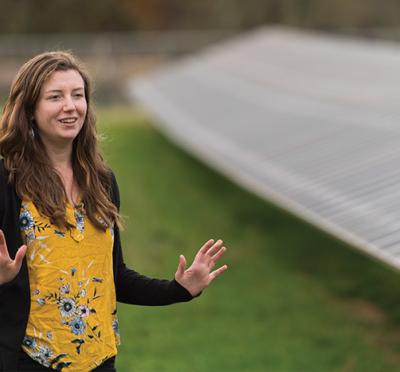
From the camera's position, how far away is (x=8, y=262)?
3.53 meters

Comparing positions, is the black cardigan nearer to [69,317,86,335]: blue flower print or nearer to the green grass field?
[69,317,86,335]: blue flower print

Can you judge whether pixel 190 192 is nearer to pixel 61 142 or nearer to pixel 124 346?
pixel 124 346

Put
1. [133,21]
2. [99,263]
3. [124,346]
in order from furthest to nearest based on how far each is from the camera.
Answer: [133,21], [124,346], [99,263]

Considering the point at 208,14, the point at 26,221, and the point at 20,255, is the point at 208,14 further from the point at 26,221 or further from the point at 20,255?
the point at 20,255

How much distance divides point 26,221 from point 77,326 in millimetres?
423

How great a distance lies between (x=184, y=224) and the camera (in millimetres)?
15984

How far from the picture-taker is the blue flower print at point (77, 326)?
375 centimetres

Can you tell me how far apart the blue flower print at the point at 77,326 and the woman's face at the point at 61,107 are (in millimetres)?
687

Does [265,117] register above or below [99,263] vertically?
below

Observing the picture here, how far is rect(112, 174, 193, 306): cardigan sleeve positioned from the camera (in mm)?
4070

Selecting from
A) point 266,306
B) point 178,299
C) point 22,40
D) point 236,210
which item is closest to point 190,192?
point 236,210

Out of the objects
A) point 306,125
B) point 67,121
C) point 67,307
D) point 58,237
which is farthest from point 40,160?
point 306,125

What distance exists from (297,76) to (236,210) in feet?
14.3

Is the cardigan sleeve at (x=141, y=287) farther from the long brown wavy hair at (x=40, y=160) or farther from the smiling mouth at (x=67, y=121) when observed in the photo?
the smiling mouth at (x=67, y=121)
